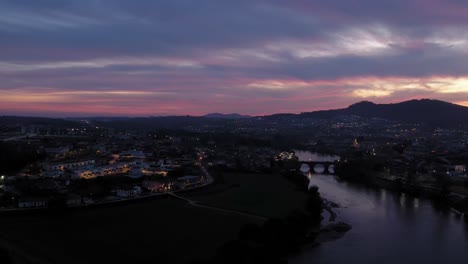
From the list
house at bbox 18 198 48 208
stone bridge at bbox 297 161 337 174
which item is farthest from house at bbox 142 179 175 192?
stone bridge at bbox 297 161 337 174

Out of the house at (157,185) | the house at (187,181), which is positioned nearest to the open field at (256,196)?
the house at (187,181)

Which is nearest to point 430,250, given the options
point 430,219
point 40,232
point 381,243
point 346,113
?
point 381,243

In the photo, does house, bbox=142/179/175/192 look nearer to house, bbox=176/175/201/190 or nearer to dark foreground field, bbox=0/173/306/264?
house, bbox=176/175/201/190

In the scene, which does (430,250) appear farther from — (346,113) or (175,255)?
(346,113)

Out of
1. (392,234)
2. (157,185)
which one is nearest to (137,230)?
(157,185)

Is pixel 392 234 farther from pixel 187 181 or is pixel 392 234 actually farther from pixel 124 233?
pixel 187 181

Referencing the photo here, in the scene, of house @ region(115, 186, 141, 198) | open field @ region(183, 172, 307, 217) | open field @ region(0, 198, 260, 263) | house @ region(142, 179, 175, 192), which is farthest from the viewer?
house @ region(142, 179, 175, 192)

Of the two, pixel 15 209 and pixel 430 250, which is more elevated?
pixel 15 209
